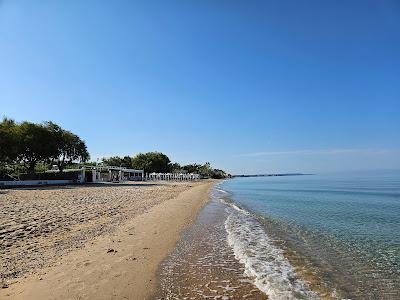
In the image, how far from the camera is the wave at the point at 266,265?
7.41 m

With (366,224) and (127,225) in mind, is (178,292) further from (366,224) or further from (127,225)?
(366,224)

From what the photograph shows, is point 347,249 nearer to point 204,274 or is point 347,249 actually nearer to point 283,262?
point 283,262

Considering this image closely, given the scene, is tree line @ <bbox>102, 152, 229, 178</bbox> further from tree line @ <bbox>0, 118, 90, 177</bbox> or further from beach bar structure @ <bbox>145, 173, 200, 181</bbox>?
tree line @ <bbox>0, 118, 90, 177</bbox>

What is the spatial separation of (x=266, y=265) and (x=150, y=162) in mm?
128290

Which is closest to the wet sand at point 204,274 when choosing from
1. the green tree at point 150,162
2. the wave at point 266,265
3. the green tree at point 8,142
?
the wave at point 266,265

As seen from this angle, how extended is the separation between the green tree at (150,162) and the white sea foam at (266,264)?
12120 cm

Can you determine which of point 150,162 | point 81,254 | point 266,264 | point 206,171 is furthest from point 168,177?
point 266,264

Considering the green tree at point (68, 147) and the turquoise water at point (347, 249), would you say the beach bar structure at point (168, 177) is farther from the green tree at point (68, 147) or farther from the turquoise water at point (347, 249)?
the turquoise water at point (347, 249)

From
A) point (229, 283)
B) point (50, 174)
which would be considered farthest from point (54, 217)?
point (50, 174)

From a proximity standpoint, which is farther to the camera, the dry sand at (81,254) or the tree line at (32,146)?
the tree line at (32,146)

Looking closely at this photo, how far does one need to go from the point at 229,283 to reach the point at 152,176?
10017cm

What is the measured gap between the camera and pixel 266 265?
31.4 feet

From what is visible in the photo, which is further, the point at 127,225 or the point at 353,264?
the point at 127,225

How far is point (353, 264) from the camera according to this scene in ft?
32.8
